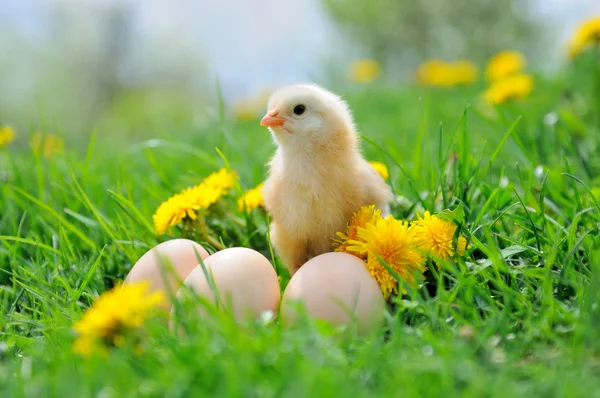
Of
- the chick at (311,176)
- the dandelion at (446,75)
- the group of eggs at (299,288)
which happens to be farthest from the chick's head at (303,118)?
the dandelion at (446,75)

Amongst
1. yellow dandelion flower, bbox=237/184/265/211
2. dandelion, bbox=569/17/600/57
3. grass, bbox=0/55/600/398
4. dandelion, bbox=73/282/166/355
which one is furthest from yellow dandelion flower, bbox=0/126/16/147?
dandelion, bbox=569/17/600/57

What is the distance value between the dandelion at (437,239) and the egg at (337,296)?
192 mm

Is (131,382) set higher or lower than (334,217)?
lower

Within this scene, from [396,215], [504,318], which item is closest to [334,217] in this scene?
[396,215]

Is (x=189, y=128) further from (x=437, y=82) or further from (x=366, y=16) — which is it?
(x=366, y=16)

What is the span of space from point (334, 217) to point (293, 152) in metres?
0.22

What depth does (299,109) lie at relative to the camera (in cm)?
168

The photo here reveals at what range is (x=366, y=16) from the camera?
12844mm

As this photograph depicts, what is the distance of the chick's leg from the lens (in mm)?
1690

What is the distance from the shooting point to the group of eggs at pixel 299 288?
1.40 m

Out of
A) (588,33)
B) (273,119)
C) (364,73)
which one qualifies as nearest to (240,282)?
(273,119)

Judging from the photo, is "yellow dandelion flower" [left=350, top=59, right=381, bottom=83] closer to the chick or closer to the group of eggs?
the chick

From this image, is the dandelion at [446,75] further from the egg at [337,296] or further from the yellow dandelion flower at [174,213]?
the egg at [337,296]

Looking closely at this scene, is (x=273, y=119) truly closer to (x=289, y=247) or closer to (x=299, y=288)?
(x=289, y=247)
